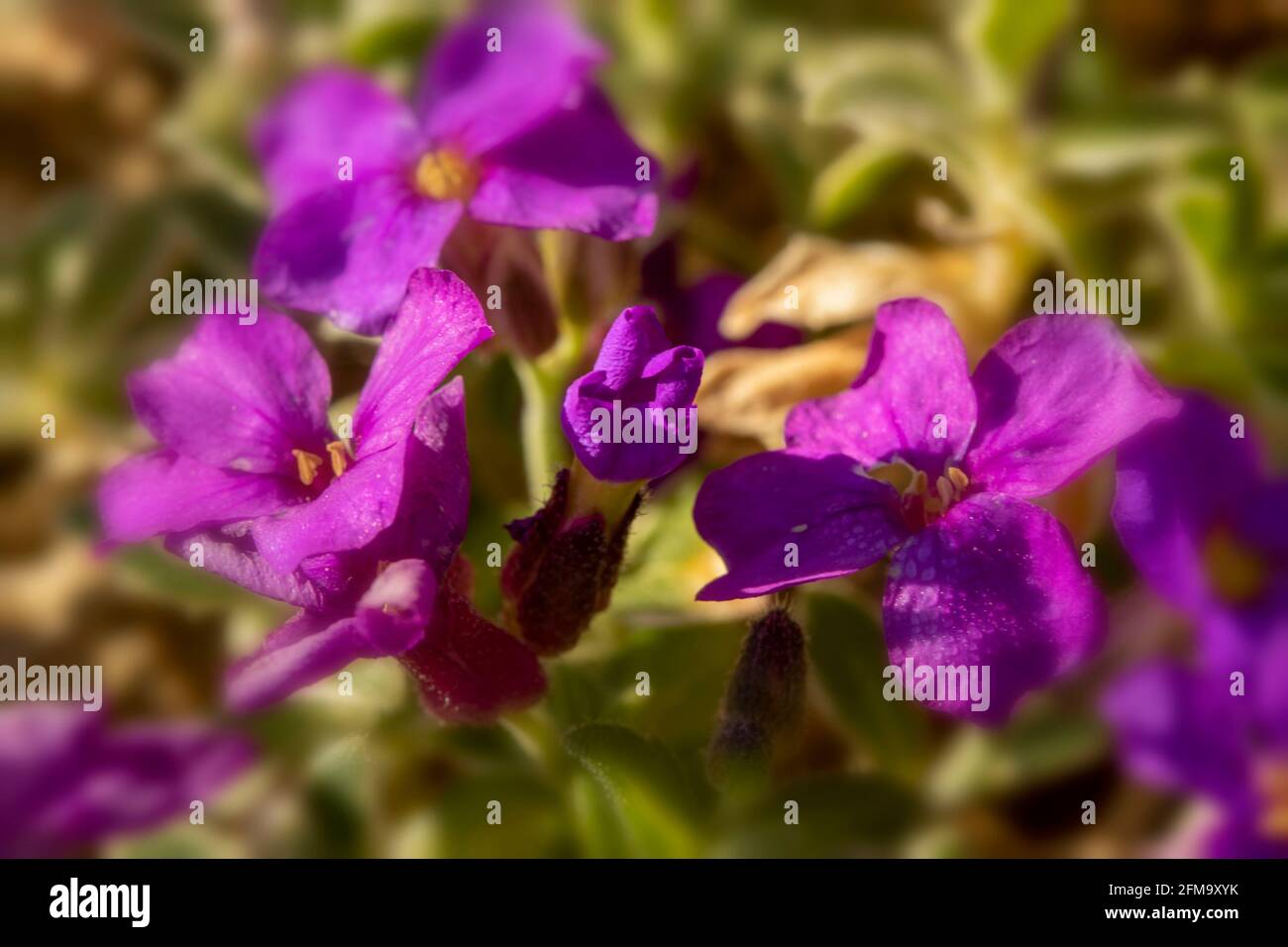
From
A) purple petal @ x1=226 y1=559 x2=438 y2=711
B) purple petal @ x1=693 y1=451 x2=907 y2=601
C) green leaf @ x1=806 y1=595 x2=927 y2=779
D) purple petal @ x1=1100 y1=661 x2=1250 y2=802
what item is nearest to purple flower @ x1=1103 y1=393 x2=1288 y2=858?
purple petal @ x1=1100 y1=661 x2=1250 y2=802

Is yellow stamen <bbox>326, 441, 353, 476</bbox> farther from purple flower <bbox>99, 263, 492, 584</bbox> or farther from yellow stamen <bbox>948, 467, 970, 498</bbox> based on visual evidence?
yellow stamen <bbox>948, 467, 970, 498</bbox>

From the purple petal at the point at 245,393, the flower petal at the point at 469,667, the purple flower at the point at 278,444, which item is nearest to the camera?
the purple flower at the point at 278,444

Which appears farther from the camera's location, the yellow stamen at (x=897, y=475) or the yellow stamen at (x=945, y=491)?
the yellow stamen at (x=897, y=475)

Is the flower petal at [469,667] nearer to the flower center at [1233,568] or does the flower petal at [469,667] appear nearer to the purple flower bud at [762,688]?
the purple flower bud at [762,688]

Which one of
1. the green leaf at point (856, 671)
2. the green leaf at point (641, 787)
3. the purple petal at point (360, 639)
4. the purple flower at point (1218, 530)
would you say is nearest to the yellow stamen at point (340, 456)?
the purple petal at point (360, 639)

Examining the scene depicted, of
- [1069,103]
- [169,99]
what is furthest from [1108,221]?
[169,99]

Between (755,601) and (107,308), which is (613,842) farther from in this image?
(107,308)

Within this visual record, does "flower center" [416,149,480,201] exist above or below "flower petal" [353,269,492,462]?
above
